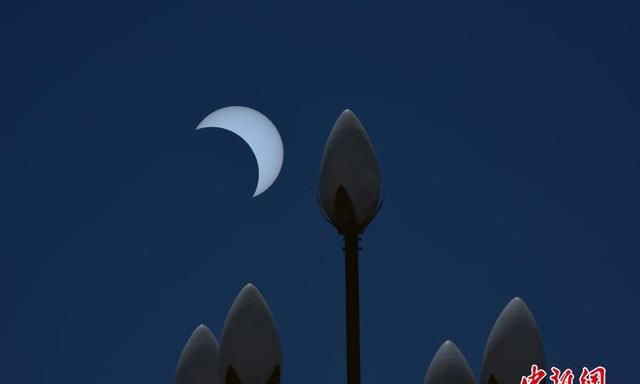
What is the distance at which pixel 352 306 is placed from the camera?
15.7 m

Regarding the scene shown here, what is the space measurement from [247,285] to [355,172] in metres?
2.13

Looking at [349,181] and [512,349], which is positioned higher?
[349,181]

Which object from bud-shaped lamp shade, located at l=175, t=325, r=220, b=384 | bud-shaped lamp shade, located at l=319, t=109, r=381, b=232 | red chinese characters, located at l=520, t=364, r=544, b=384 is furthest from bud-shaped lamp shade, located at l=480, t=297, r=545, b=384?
bud-shaped lamp shade, located at l=175, t=325, r=220, b=384

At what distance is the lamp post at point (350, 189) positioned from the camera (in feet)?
52.5

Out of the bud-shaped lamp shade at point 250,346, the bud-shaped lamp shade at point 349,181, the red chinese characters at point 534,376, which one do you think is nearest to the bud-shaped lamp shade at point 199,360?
the bud-shaped lamp shade at point 250,346

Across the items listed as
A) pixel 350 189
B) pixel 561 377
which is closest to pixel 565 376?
pixel 561 377

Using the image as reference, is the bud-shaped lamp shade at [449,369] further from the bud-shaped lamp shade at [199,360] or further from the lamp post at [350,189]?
the bud-shaped lamp shade at [199,360]

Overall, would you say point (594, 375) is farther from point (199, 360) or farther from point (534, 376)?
point (199, 360)

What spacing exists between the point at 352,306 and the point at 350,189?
5.23ft

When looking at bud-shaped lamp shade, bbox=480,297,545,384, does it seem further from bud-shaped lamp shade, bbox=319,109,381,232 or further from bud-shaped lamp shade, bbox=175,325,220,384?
bud-shaped lamp shade, bbox=175,325,220,384

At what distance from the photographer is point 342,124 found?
650 inches

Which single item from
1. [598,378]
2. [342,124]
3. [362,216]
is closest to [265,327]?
[362,216]

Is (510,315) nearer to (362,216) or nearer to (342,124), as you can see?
(362,216)

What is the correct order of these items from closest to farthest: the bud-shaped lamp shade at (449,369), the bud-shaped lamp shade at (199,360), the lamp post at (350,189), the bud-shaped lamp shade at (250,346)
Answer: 1. the bud-shaped lamp shade at (250,346)
2. the lamp post at (350,189)
3. the bud-shaped lamp shade at (449,369)
4. the bud-shaped lamp shade at (199,360)
